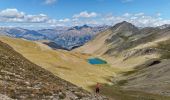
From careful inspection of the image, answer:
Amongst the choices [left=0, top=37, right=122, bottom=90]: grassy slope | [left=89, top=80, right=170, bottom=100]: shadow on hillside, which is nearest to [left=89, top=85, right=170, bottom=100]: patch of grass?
[left=89, top=80, right=170, bottom=100]: shadow on hillside

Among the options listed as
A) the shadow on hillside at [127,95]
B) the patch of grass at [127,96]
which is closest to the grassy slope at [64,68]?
the shadow on hillside at [127,95]

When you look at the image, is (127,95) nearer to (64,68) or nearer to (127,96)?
(127,96)

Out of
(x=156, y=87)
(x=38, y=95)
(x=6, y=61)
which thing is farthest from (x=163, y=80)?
(x=38, y=95)

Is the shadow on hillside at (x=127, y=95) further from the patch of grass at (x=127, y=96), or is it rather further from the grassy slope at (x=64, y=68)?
the grassy slope at (x=64, y=68)

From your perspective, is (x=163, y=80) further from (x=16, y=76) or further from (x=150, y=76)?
(x=16, y=76)

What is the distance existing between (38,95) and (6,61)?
14.4 m

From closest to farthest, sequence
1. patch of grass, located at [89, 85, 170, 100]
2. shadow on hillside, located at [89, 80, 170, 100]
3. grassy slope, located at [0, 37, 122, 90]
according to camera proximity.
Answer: patch of grass, located at [89, 85, 170, 100], shadow on hillside, located at [89, 80, 170, 100], grassy slope, located at [0, 37, 122, 90]

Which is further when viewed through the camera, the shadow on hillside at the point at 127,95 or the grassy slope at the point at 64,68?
the grassy slope at the point at 64,68

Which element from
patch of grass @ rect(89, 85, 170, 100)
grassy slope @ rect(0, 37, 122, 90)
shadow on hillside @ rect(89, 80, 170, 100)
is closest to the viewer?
patch of grass @ rect(89, 85, 170, 100)

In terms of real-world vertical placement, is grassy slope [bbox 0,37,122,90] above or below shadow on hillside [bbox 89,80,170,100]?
above

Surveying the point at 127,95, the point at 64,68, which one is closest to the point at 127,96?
the point at 127,95

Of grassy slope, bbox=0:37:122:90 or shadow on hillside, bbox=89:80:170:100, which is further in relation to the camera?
grassy slope, bbox=0:37:122:90

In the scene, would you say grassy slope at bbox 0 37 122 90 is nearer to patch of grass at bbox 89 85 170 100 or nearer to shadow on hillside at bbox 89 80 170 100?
shadow on hillside at bbox 89 80 170 100

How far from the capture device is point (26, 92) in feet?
122
